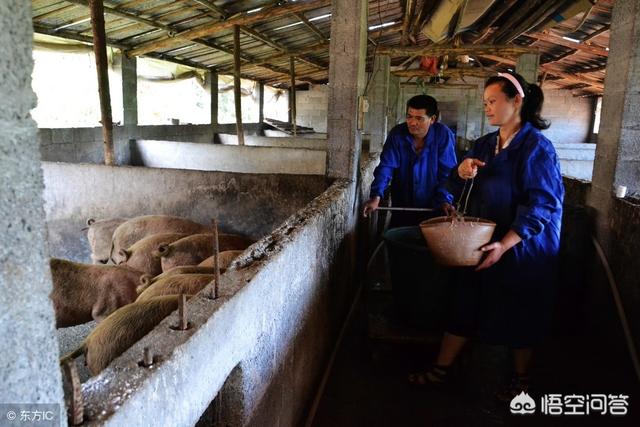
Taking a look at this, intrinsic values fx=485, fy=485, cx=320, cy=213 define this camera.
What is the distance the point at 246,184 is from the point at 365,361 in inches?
97.5

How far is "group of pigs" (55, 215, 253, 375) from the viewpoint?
2.21 m

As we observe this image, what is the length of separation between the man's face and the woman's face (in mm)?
1303

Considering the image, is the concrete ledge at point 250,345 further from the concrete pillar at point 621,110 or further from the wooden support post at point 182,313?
the concrete pillar at point 621,110

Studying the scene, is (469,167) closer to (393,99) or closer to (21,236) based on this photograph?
(21,236)

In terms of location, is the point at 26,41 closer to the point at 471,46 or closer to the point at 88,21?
the point at 88,21

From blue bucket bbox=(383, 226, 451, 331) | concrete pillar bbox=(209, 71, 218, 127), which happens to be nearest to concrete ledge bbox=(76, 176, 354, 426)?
blue bucket bbox=(383, 226, 451, 331)

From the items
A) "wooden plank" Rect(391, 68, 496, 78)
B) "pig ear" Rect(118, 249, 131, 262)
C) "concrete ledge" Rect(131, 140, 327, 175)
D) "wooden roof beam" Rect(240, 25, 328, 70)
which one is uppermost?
"wooden roof beam" Rect(240, 25, 328, 70)

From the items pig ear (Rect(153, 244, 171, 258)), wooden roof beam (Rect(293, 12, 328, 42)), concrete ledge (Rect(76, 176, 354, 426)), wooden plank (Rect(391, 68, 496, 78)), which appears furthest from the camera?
wooden plank (Rect(391, 68, 496, 78))

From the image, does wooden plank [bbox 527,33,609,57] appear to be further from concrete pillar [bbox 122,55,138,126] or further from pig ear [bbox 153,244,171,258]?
pig ear [bbox 153,244,171,258]

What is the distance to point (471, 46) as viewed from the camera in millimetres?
10680

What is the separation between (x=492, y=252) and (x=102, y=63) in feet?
18.9

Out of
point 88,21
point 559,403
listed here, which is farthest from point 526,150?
point 88,21

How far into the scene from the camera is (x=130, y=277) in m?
3.91

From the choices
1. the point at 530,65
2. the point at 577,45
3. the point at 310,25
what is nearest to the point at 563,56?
the point at 577,45
